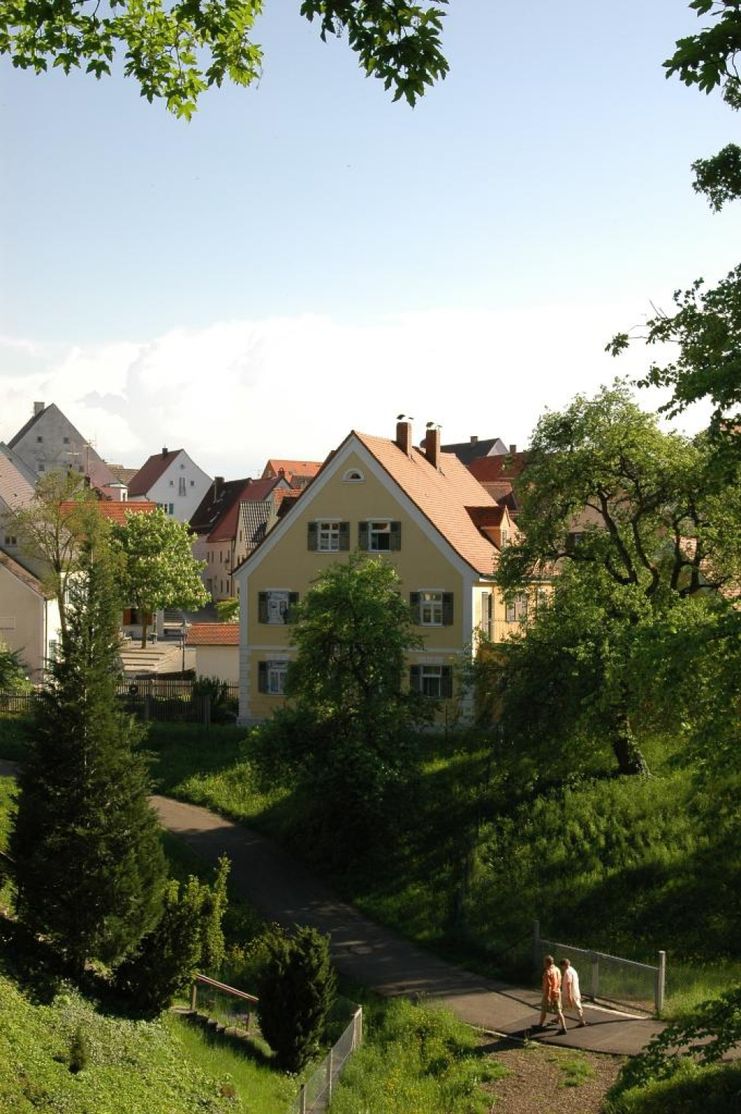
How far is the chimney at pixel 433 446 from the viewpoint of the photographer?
47.6 m

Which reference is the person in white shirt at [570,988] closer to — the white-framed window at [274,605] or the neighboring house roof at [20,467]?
the white-framed window at [274,605]

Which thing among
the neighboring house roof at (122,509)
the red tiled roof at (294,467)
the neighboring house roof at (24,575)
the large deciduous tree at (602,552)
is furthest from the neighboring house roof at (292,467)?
the large deciduous tree at (602,552)

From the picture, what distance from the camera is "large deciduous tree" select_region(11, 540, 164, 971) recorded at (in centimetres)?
2030

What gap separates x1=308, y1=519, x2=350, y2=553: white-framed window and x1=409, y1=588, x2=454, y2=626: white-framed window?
10.4ft

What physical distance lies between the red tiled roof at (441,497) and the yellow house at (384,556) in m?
0.06

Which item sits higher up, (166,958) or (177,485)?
(177,485)

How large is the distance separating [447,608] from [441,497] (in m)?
5.21

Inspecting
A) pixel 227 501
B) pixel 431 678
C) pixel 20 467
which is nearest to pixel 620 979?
pixel 431 678

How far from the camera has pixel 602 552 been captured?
3444 centimetres

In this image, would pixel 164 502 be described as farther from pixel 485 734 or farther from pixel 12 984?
pixel 12 984

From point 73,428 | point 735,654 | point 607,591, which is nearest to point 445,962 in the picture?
point 607,591

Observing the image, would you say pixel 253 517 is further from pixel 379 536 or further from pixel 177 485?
pixel 379 536

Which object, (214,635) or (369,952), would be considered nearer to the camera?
(369,952)

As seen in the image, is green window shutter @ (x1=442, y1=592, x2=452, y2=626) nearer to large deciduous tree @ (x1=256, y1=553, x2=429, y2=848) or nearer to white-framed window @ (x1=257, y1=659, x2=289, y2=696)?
white-framed window @ (x1=257, y1=659, x2=289, y2=696)
